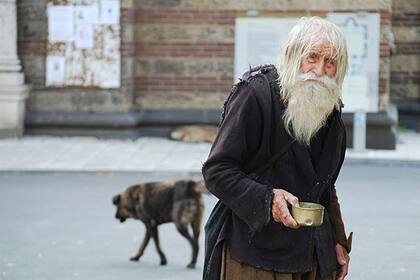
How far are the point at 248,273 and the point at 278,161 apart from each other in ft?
1.38

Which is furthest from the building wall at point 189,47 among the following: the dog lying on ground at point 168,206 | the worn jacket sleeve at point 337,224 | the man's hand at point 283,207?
the man's hand at point 283,207

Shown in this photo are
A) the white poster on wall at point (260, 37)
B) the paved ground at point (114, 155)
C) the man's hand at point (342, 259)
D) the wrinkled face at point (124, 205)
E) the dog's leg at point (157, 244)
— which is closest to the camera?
the man's hand at point (342, 259)

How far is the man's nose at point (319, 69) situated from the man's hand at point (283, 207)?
1.47 feet

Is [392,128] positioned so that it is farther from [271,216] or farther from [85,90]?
[271,216]

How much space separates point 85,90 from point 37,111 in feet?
2.46

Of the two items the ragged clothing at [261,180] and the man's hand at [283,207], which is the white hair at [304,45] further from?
the man's hand at [283,207]

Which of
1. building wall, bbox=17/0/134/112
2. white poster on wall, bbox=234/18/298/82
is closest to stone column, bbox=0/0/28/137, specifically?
building wall, bbox=17/0/134/112

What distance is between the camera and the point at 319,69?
4367 mm

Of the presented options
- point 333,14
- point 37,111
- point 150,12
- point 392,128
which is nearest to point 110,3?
point 150,12

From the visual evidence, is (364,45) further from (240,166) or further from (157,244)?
(240,166)

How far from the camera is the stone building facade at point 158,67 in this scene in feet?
55.5

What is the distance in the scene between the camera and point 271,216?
4320 mm

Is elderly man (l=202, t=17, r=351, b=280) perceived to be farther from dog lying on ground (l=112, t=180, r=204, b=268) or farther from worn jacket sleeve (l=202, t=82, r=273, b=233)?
dog lying on ground (l=112, t=180, r=204, b=268)

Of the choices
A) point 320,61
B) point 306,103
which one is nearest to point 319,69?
point 320,61
